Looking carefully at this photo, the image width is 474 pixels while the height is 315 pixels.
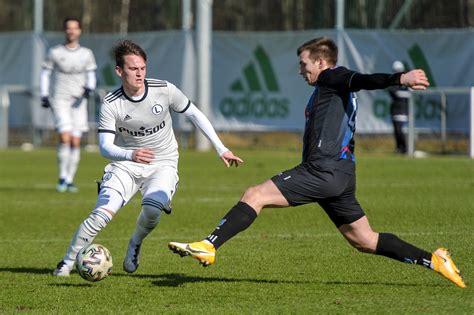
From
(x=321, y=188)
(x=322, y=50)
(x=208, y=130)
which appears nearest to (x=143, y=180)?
(x=208, y=130)

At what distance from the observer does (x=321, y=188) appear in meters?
7.75

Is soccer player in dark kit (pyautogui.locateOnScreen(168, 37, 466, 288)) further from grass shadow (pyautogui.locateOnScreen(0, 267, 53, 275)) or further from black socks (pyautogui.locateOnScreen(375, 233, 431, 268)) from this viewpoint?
grass shadow (pyautogui.locateOnScreen(0, 267, 53, 275))

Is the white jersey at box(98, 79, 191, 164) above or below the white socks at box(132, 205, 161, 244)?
above

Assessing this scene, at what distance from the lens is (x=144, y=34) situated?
27.2m

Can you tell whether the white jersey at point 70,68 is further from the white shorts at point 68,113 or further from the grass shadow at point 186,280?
the grass shadow at point 186,280

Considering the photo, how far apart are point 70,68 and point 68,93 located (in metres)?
0.38

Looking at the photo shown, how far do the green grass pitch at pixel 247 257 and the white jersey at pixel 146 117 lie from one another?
107cm

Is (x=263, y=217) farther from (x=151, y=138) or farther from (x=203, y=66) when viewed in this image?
(x=203, y=66)

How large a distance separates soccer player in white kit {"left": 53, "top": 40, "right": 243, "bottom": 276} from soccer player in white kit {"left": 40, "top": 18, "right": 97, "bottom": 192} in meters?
7.65

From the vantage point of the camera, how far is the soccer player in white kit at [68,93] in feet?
53.7

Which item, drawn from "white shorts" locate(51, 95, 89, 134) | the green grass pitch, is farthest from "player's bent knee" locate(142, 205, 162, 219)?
"white shorts" locate(51, 95, 89, 134)

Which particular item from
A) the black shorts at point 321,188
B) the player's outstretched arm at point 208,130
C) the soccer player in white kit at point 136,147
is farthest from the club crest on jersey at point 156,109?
the black shorts at point 321,188

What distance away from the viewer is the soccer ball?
802 centimetres

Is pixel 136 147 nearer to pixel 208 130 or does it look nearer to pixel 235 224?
pixel 208 130
